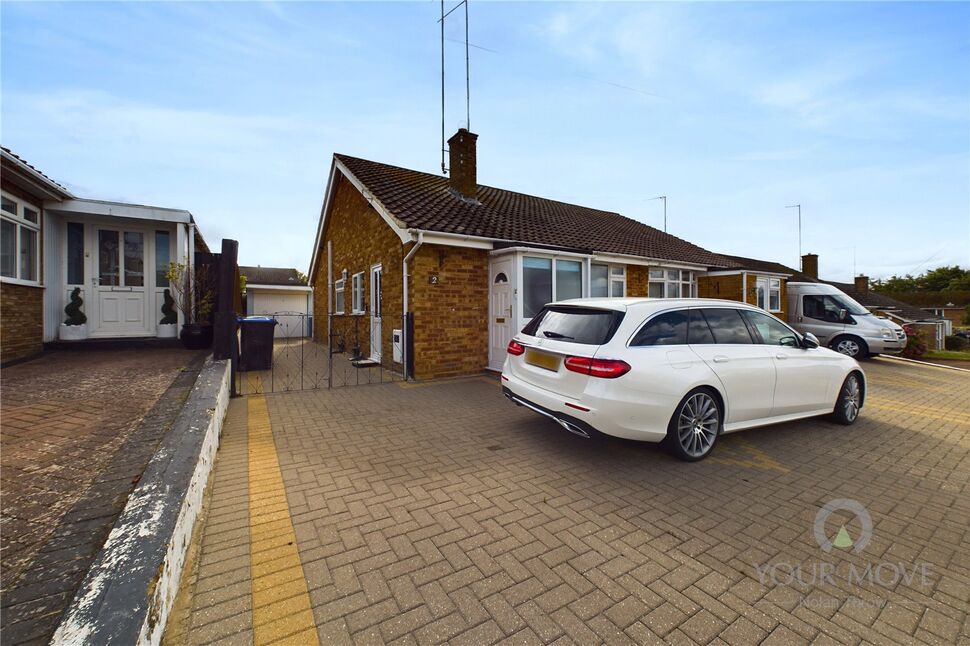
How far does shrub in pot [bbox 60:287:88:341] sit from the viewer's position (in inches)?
311

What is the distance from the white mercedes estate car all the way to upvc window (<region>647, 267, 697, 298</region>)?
7391 millimetres

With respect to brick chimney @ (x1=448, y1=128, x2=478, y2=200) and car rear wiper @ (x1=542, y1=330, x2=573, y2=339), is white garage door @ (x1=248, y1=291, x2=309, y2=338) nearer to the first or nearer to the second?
brick chimney @ (x1=448, y1=128, x2=478, y2=200)

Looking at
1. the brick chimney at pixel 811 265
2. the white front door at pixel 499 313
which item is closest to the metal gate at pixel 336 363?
the white front door at pixel 499 313

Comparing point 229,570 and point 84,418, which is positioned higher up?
point 84,418

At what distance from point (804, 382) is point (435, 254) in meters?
6.01

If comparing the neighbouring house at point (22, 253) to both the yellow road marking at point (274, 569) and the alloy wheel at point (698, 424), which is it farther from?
the alloy wheel at point (698, 424)

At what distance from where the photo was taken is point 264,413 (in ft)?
16.9

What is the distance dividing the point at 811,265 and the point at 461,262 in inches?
1075

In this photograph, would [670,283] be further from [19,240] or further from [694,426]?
[19,240]

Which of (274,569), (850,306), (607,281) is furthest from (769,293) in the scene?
(274,569)

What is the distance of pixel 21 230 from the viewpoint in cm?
696

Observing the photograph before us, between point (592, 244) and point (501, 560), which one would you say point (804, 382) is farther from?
point (592, 244)

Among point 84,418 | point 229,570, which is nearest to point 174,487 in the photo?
point 229,570

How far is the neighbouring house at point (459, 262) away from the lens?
778cm
